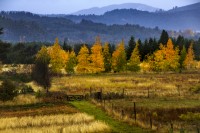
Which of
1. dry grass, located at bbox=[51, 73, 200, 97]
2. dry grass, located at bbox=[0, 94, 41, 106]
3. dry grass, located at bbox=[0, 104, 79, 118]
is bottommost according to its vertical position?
dry grass, located at bbox=[51, 73, 200, 97]

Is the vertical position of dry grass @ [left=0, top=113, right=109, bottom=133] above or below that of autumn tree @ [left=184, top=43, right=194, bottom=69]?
above

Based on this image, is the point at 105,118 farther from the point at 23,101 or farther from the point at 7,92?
the point at 7,92

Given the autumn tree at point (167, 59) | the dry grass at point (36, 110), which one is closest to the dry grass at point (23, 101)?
the dry grass at point (36, 110)

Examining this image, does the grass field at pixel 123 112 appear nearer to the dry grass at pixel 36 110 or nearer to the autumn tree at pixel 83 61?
the dry grass at pixel 36 110

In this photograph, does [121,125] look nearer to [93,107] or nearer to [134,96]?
[93,107]

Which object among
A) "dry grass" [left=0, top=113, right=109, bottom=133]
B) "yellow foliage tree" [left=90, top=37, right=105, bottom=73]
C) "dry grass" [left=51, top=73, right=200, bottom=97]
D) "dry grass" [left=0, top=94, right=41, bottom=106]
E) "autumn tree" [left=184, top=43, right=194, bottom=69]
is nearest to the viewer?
"dry grass" [left=0, top=113, right=109, bottom=133]

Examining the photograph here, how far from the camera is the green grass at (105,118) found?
1099 inches

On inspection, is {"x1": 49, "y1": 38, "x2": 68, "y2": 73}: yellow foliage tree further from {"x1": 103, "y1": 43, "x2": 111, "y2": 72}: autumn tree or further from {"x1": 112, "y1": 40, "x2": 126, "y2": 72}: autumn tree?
{"x1": 112, "y1": 40, "x2": 126, "y2": 72}: autumn tree

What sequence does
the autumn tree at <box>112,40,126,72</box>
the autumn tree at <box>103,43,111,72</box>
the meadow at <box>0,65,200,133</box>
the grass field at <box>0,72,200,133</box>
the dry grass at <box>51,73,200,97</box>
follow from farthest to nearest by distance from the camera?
the autumn tree at <box>103,43,111,72</box> < the autumn tree at <box>112,40,126,72</box> < the dry grass at <box>51,73,200,97</box> < the grass field at <box>0,72,200,133</box> < the meadow at <box>0,65,200,133</box>

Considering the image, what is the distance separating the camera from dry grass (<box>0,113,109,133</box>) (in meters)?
27.7

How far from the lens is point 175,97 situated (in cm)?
5012

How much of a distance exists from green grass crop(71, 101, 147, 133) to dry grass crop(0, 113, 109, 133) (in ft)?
2.78

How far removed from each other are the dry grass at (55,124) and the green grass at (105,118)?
2.78ft

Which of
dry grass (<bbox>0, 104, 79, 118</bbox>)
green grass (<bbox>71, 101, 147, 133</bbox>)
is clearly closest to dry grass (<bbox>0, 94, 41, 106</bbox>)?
dry grass (<bbox>0, 104, 79, 118</bbox>)
